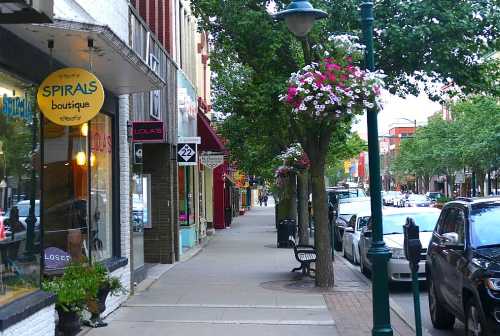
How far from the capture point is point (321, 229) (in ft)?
42.7

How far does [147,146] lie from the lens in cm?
1720

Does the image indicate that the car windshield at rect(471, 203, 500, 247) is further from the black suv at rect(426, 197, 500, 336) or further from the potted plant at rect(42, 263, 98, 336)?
the potted plant at rect(42, 263, 98, 336)

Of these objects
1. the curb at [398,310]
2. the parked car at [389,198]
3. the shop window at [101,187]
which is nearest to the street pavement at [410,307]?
the curb at [398,310]

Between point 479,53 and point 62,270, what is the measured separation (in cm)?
890

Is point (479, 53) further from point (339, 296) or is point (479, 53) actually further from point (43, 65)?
point (43, 65)

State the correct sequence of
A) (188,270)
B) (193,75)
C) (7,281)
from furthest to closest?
(193,75)
(188,270)
(7,281)

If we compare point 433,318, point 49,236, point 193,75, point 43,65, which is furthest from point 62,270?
point 193,75

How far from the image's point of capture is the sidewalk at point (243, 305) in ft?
29.2

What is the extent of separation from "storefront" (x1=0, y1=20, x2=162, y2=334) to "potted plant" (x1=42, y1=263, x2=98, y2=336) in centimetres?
15

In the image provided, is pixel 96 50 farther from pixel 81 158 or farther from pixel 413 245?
pixel 413 245

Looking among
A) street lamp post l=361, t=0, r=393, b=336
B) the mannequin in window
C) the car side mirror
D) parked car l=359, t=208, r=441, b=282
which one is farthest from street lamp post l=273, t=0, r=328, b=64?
parked car l=359, t=208, r=441, b=282

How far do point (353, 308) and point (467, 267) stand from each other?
347 centimetres

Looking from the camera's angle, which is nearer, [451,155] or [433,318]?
[433,318]

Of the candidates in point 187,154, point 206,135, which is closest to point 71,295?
point 187,154
